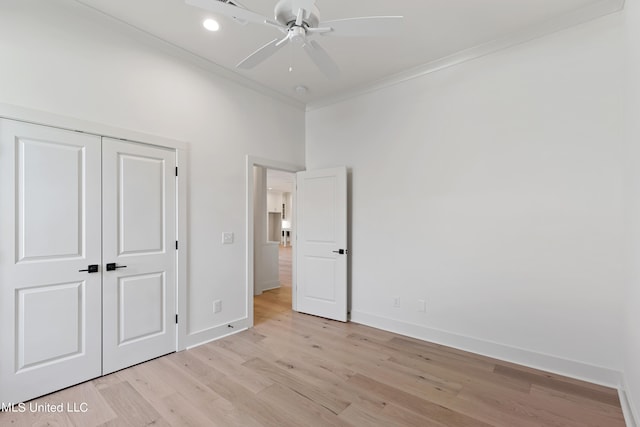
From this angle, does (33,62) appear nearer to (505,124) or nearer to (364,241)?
(364,241)

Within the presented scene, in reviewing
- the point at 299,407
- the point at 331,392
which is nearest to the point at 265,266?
the point at 331,392

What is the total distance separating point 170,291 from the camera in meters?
3.00

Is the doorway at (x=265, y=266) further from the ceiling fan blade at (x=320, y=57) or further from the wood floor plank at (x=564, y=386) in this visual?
the wood floor plank at (x=564, y=386)

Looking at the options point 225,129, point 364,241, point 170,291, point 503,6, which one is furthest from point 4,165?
point 503,6

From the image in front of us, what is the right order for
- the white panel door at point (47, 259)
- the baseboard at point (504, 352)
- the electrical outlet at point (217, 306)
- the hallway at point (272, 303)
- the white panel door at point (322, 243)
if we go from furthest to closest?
the hallway at point (272, 303) < the white panel door at point (322, 243) < the electrical outlet at point (217, 306) < the baseboard at point (504, 352) < the white panel door at point (47, 259)

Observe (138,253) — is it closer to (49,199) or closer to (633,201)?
(49,199)

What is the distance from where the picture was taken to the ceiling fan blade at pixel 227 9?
5.21 feet

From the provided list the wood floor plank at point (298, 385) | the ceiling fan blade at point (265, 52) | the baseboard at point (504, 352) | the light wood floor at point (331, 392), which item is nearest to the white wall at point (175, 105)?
the light wood floor at point (331, 392)

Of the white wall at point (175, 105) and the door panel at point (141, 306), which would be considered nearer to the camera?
the white wall at point (175, 105)

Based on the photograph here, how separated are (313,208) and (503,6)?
115 inches

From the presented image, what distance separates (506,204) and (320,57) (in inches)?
88.1

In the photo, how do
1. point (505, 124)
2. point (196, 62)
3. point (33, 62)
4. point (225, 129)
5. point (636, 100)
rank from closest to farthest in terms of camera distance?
1. point (636, 100)
2. point (33, 62)
3. point (505, 124)
4. point (196, 62)
5. point (225, 129)

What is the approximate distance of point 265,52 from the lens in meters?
2.07

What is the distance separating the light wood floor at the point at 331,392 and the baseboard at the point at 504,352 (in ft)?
0.30
